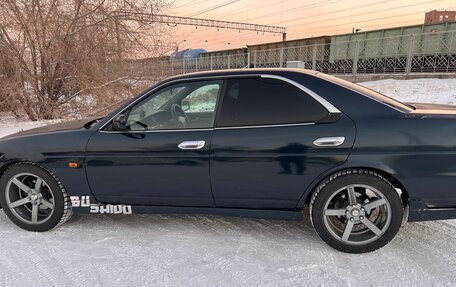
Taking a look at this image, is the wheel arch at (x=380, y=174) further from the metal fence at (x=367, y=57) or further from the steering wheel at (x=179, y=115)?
the metal fence at (x=367, y=57)

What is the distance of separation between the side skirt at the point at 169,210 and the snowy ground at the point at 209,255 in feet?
0.82

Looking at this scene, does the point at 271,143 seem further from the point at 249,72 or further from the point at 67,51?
the point at 67,51

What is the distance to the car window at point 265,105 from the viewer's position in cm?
292

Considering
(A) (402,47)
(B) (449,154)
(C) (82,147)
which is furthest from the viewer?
(A) (402,47)

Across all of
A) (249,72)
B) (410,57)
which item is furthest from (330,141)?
(410,57)

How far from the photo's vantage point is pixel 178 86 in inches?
132

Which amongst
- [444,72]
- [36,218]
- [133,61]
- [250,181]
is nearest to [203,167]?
[250,181]

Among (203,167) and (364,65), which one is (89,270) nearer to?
(203,167)

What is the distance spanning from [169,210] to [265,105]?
1347 mm

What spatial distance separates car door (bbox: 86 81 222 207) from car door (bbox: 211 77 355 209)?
0.16 meters

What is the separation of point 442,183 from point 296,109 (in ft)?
4.28

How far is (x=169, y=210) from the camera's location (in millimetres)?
3258

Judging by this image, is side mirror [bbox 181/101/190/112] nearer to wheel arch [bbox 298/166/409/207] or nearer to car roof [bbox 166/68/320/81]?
car roof [bbox 166/68/320/81]

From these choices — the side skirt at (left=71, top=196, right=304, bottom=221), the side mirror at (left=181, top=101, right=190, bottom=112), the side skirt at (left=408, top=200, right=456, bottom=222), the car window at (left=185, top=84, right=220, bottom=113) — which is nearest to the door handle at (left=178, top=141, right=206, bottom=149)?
the car window at (left=185, top=84, right=220, bottom=113)
